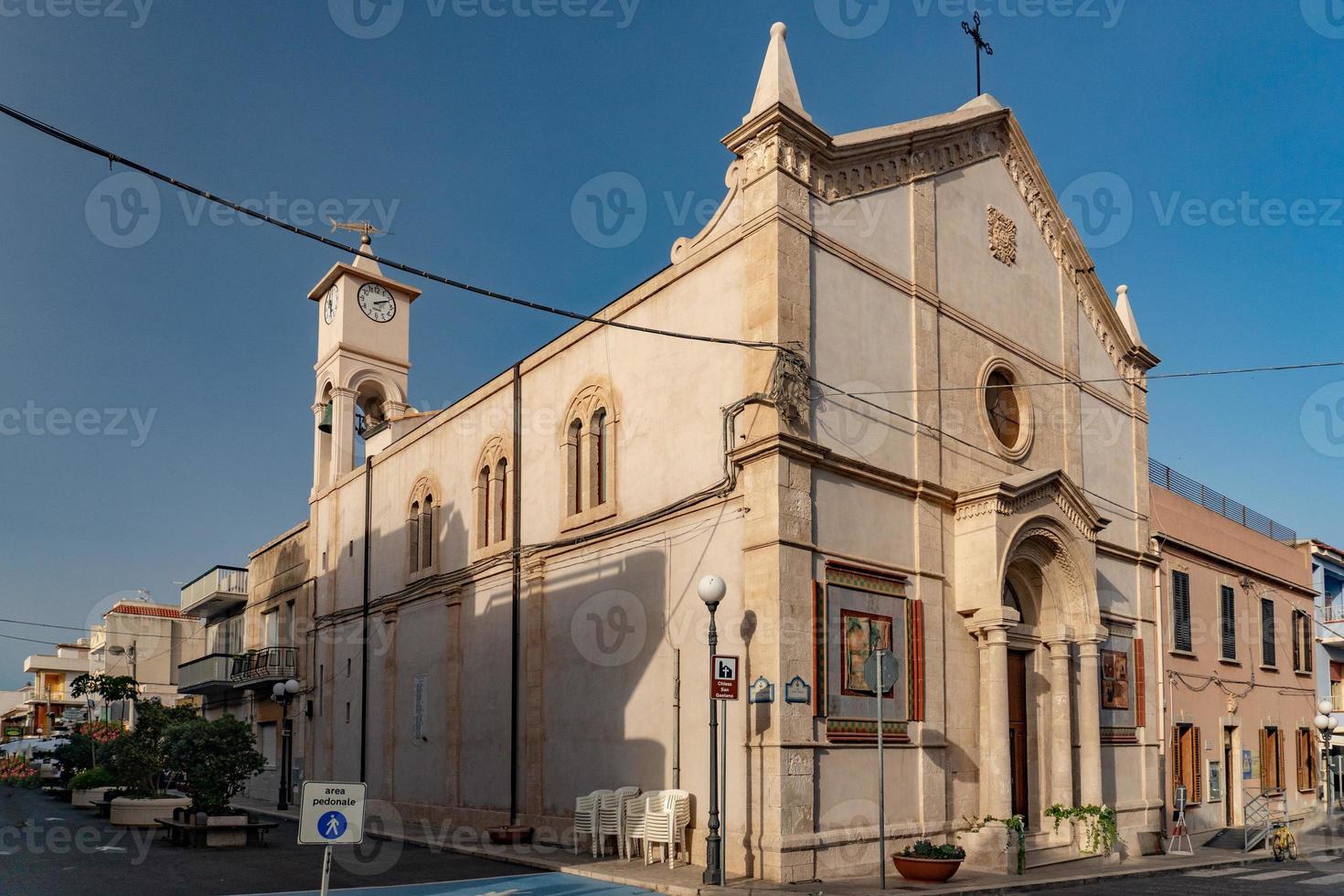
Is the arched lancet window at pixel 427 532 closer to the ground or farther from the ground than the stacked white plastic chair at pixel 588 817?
farther from the ground

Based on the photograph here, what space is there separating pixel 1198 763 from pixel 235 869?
21189 mm

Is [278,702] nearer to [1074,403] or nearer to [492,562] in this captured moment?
[492,562]

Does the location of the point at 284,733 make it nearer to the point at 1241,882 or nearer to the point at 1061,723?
the point at 1061,723

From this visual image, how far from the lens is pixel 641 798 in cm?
1684

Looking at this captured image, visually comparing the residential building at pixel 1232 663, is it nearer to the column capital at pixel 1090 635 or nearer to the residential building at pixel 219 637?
the column capital at pixel 1090 635

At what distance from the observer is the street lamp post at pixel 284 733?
29625mm

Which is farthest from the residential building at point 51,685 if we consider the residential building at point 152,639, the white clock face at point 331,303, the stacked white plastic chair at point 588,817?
the stacked white plastic chair at point 588,817

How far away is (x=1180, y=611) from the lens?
26188 mm

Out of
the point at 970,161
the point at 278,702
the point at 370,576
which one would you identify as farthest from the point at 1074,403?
the point at 278,702

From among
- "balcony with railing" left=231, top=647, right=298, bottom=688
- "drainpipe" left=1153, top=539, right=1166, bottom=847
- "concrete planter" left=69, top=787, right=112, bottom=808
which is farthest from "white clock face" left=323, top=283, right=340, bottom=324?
"drainpipe" left=1153, top=539, right=1166, bottom=847

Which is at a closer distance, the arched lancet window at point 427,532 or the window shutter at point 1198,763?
the window shutter at point 1198,763

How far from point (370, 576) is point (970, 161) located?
1840 cm

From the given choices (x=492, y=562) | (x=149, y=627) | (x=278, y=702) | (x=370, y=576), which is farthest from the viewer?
(x=149, y=627)

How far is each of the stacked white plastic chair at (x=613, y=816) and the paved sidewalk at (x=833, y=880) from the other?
0.34 metres
